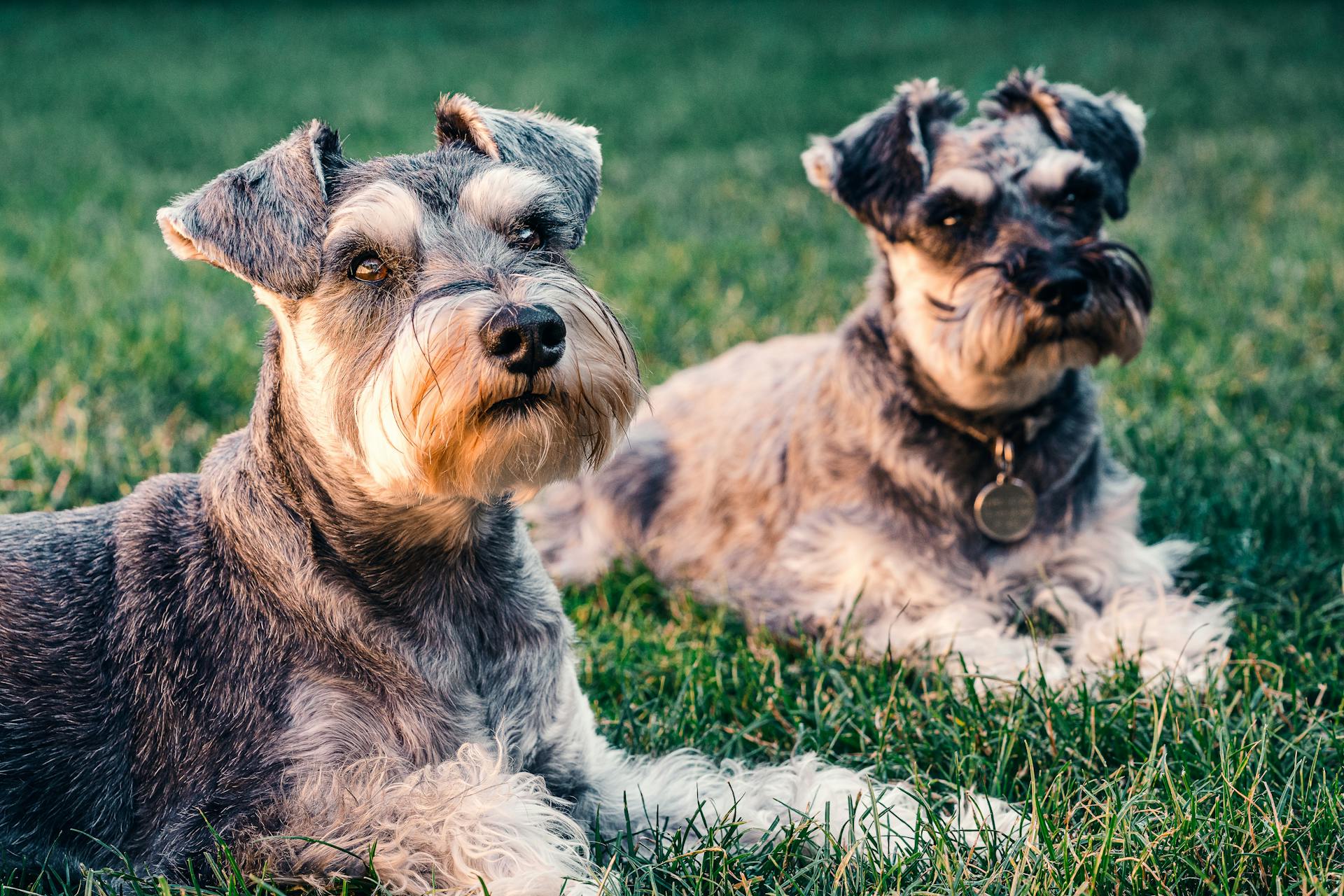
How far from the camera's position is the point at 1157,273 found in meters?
8.99

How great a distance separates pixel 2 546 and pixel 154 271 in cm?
622

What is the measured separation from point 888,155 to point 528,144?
1.92 m

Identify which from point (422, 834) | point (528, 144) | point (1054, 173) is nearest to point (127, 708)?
point (422, 834)

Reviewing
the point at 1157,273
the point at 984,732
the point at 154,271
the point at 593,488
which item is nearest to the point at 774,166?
the point at 1157,273

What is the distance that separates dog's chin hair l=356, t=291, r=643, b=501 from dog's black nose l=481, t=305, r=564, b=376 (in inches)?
1.0

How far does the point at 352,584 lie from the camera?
326 centimetres

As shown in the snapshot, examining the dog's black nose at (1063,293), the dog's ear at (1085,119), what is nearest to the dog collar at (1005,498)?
the dog's black nose at (1063,293)

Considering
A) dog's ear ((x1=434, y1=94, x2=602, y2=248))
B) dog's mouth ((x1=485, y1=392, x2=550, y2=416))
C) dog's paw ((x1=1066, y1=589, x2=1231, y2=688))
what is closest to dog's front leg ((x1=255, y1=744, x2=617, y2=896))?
dog's mouth ((x1=485, y1=392, x2=550, y2=416))

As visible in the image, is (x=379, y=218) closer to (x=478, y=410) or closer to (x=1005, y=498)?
(x=478, y=410)

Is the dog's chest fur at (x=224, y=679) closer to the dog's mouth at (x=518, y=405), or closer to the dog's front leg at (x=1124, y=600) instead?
the dog's mouth at (x=518, y=405)

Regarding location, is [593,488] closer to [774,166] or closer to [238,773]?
[238,773]

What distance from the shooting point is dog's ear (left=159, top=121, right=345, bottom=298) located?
3.10 meters

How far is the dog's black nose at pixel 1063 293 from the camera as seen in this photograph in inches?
175

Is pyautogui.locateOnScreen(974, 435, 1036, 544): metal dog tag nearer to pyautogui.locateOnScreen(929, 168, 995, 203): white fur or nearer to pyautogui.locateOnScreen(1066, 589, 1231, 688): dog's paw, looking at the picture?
pyautogui.locateOnScreen(1066, 589, 1231, 688): dog's paw
